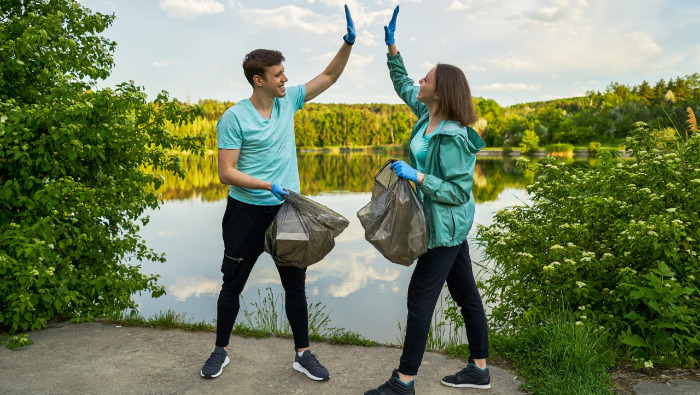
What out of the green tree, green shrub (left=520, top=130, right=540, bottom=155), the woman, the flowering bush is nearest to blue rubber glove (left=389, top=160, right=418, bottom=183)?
the woman

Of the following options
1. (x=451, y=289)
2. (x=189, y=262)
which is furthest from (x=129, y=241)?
(x=189, y=262)

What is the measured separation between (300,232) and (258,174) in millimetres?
467

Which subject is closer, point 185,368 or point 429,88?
point 429,88

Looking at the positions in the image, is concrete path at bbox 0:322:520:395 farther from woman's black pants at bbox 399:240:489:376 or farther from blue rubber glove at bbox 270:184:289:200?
blue rubber glove at bbox 270:184:289:200

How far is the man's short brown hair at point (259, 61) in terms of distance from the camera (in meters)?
3.15

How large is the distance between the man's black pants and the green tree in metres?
1.67

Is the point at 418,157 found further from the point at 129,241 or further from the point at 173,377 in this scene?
the point at 129,241

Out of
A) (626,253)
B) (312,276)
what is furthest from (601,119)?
(626,253)

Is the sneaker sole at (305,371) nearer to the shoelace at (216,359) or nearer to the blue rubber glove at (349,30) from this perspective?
the shoelace at (216,359)

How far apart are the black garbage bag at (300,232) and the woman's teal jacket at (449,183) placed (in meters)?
0.54

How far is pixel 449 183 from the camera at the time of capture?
111 inches

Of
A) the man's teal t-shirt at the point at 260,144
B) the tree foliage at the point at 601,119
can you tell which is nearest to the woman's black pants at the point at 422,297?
the man's teal t-shirt at the point at 260,144

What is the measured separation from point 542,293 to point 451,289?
5.58 ft

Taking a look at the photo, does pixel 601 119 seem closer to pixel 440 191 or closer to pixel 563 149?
pixel 563 149
